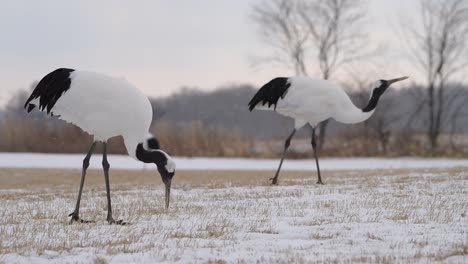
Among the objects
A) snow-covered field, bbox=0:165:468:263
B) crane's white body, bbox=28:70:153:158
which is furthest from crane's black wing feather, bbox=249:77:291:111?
crane's white body, bbox=28:70:153:158

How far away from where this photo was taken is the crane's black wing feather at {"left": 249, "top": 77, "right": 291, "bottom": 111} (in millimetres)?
13859

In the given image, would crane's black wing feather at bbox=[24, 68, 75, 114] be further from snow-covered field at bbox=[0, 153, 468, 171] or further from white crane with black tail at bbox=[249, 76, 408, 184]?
snow-covered field at bbox=[0, 153, 468, 171]

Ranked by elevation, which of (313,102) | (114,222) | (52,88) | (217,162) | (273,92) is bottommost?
(217,162)

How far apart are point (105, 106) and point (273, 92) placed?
6.55 metres

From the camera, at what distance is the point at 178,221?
24.4 ft

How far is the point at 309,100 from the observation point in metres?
13.6

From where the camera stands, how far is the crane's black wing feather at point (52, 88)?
8.11m

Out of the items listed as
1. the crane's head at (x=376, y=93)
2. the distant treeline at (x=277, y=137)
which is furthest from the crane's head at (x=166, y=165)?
the distant treeline at (x=277, y=137)

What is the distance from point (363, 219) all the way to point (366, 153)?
26641 millimetres

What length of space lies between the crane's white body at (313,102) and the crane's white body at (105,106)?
5940 millimetres

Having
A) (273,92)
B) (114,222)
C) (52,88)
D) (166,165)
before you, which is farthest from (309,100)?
(114,222)

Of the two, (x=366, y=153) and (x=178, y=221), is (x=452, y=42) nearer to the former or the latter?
(x=366, y=153)

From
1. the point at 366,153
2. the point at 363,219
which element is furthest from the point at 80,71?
the point at 366,153

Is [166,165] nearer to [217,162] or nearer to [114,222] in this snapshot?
[114,222]
